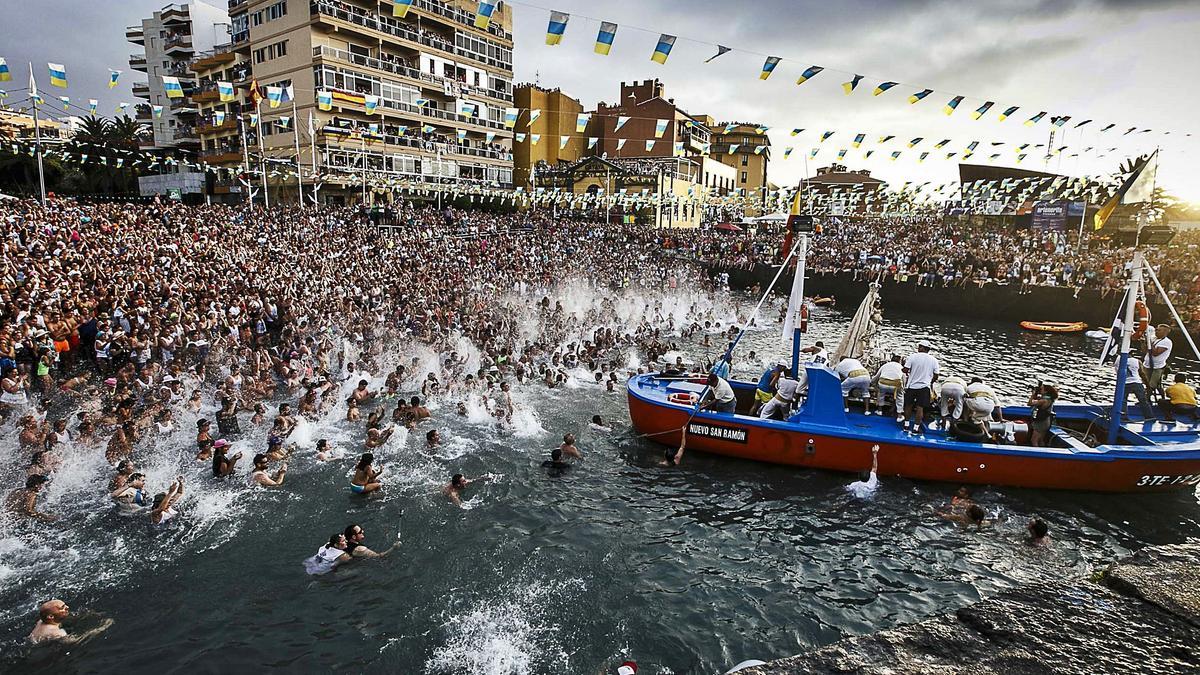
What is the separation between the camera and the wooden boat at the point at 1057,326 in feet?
108

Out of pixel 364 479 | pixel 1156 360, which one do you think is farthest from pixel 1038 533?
pixel 364 479

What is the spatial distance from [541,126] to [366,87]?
82.1 ft

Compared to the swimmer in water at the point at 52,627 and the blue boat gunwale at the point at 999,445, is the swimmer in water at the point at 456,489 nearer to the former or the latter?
the blue boat gunwale at the point at 999,445

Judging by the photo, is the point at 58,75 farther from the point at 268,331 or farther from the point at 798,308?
the point at 798,308

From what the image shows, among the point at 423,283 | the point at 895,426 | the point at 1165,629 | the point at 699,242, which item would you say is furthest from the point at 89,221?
the point at 699,242

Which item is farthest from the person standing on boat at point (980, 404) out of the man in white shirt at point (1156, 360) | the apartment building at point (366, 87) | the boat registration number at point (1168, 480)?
the apartment building at point (366, 87)

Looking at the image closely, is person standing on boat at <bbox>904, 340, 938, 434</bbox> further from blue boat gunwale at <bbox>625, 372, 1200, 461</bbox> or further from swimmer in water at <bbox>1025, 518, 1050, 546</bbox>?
swimmer in water at <bbox>1025, 518, 1050, 546</bbox>

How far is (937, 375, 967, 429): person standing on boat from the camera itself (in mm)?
13391

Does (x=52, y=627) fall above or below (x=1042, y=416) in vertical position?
below

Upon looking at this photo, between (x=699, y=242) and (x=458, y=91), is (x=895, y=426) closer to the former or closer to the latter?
(x=699, y=242)

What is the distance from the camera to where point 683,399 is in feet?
→ 49.9

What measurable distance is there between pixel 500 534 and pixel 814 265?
4073cm

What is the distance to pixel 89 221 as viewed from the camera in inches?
1141

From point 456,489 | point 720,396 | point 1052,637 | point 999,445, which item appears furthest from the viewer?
point 720,396
